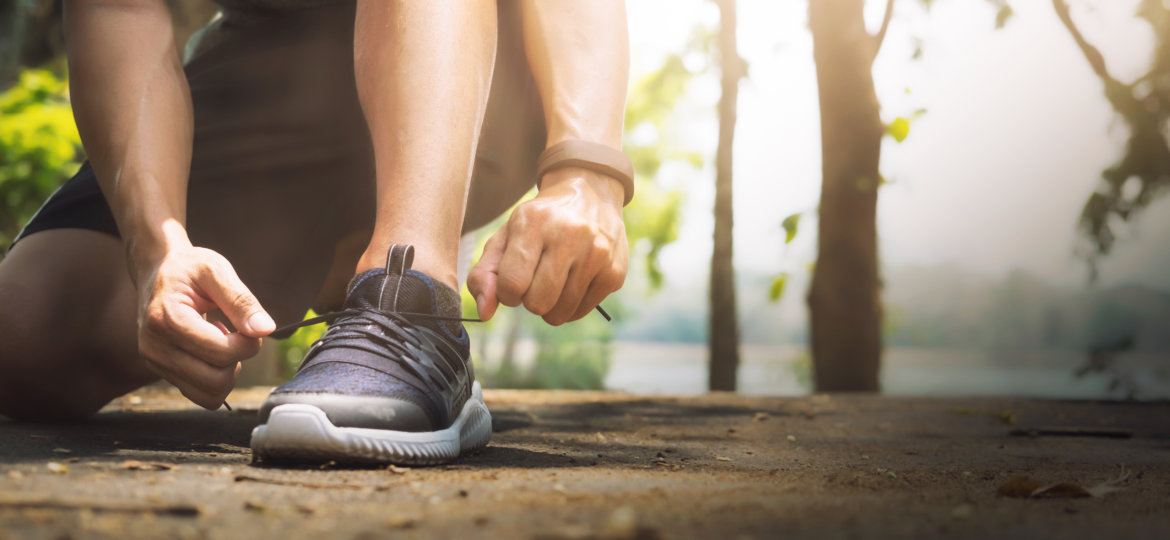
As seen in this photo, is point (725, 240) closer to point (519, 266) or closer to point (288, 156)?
point (288, 156)

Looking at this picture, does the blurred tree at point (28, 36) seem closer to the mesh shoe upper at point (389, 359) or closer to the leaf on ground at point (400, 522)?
the mesh shoe upper at point (389, 359)

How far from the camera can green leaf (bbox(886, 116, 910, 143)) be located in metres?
2.97

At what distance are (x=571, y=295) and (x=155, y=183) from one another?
67 cm

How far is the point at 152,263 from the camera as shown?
1335mm

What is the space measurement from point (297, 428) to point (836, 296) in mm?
3832

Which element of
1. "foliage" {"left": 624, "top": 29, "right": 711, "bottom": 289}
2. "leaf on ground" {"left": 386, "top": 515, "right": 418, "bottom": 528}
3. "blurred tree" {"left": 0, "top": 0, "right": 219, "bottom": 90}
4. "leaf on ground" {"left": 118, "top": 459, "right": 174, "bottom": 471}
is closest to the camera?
"leaf on ground" {"left": 386, "top": 515, "right": 418, "bottom": 528}

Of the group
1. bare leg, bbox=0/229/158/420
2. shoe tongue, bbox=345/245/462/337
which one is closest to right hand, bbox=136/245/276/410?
shoe tongue, bbox=345/245/462/337

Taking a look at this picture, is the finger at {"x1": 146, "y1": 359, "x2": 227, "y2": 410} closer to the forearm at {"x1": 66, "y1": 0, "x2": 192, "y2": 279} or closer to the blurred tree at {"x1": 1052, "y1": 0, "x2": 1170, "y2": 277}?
the forearm at {"x1": 66, "y1": 0, "x2": 192, "y2": 279}

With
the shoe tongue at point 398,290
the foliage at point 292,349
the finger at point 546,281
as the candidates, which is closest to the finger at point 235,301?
the shoe tongue at point 398,290

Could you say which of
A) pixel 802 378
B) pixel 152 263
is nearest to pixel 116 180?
pixel 152 263

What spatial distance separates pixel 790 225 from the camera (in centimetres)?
302

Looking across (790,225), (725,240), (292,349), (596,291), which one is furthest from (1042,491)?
(292,349)

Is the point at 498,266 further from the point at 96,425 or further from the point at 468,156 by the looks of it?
the point at 96,425

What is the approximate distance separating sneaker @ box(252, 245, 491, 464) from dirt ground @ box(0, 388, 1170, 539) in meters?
0.03
